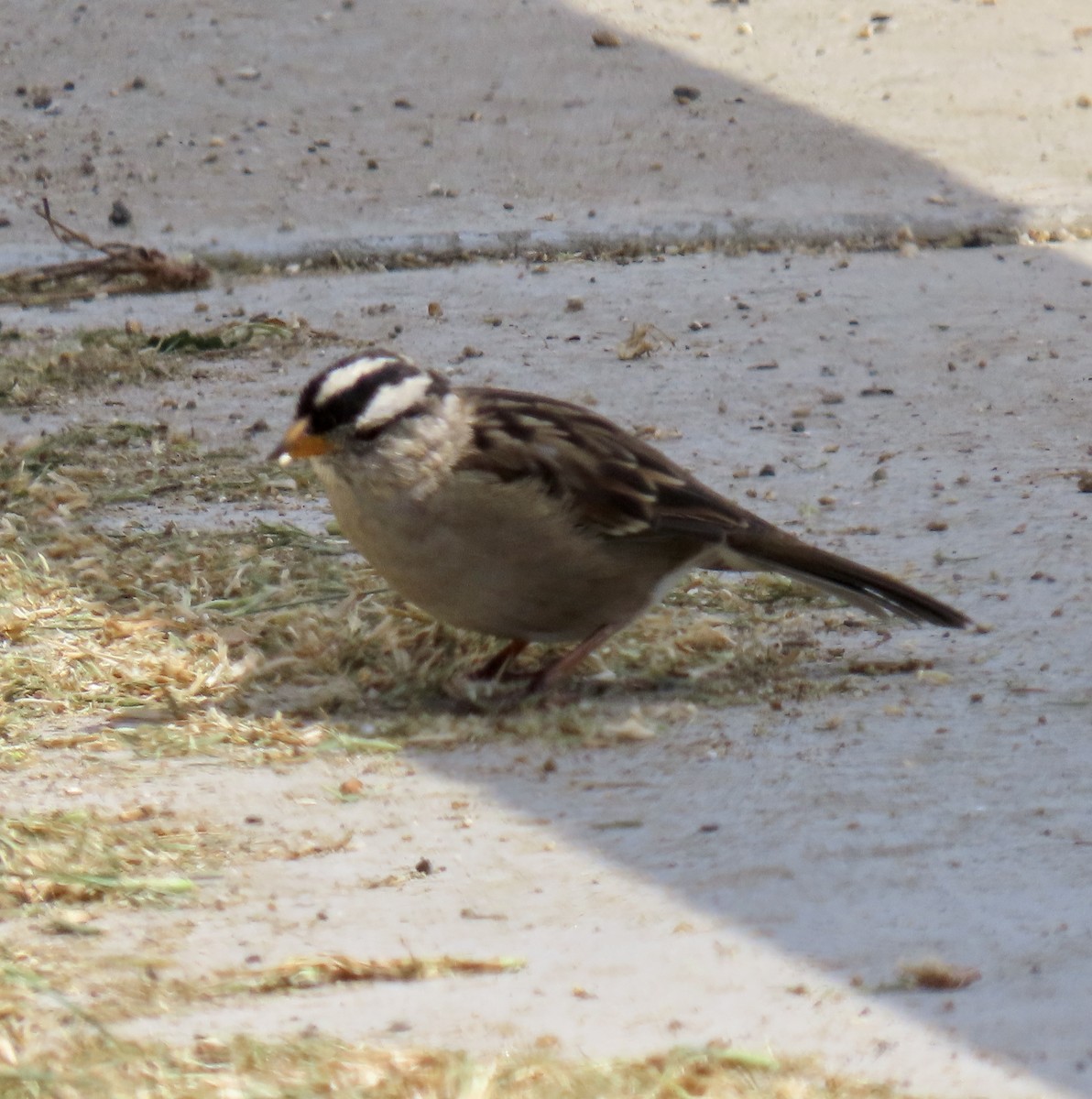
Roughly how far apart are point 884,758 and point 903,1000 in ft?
3.30

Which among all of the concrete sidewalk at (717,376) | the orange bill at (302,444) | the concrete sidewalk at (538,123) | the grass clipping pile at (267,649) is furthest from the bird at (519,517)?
the concrete sidewalk at (538,123)

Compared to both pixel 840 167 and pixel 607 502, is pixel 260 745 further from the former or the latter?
pixel 840 167

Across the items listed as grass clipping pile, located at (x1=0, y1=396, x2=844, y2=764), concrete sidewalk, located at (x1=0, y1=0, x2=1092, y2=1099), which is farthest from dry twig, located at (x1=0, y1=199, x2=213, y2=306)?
grass clipping pile, located at (x1=0, y1=396, x2=844, y2=764)

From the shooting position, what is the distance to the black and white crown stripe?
422 cm

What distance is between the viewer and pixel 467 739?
4.01 meters

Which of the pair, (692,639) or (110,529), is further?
(110,529)

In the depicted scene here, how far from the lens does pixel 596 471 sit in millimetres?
4281

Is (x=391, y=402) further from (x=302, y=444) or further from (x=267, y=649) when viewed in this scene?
(x=267, y=649)

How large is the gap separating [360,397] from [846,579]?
43.1 inches

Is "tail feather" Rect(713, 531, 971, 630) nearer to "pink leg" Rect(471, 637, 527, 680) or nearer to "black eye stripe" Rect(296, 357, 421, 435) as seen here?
"pink leg" Rect(471, 637, 527, 680)

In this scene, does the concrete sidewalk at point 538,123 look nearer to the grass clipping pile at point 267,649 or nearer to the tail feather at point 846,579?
the grass clipping pile at point 267,649

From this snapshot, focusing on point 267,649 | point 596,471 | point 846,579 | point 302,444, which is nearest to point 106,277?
point 267,649

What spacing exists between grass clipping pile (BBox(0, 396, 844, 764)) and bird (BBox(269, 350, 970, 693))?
0.16 meters

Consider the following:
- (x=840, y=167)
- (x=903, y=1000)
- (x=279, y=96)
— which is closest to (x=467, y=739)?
(x=903, y=1000)
